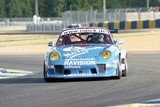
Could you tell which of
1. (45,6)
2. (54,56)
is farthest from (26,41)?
(45,6)

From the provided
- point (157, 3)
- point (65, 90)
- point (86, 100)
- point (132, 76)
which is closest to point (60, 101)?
point (86, 100)

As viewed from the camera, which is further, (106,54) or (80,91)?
(106,54)

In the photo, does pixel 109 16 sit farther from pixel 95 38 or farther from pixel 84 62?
pixel 84 62

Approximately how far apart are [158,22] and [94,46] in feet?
127

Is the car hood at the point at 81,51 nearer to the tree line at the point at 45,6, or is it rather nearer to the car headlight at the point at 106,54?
the car headlight at the point at 106,54

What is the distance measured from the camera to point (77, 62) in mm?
14000

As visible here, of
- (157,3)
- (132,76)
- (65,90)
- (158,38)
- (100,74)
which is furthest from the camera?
(157,3)

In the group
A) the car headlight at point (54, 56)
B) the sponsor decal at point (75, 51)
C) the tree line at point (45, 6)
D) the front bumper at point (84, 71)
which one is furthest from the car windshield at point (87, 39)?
the tree line at point (45, 6)

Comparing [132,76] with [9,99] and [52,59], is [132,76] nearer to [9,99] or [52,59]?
[52,59]

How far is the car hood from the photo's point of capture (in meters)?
14.1

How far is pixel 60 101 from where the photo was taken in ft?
35.0

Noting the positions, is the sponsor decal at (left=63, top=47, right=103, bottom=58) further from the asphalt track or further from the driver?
the driver

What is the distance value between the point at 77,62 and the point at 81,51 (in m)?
0.43

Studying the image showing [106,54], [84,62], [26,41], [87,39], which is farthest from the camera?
[26,41]
